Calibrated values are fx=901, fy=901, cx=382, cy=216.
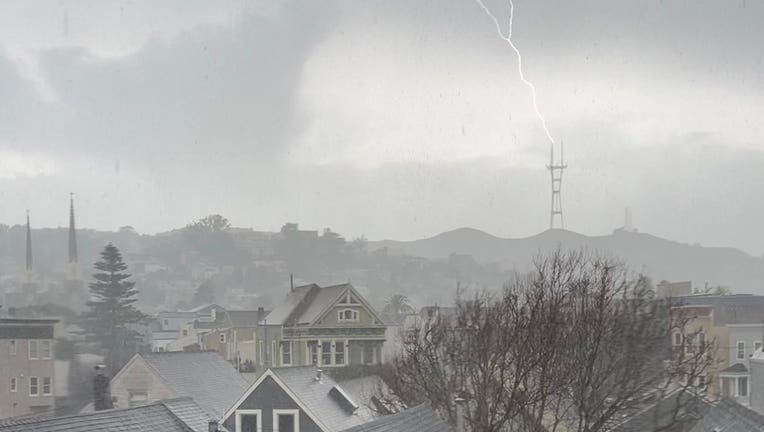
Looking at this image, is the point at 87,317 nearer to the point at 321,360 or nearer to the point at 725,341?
the point at 321,360

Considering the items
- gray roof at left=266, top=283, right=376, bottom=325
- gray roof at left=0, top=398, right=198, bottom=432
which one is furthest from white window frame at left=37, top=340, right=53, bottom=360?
gray roof at left=0, top=398, right=198, bottom=432

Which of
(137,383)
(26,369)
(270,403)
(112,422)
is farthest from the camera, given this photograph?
(26,369)

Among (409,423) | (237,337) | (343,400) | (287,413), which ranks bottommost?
(237,337)

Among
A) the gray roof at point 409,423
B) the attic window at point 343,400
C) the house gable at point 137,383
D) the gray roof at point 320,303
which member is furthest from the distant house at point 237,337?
the gray roof at point 409,423

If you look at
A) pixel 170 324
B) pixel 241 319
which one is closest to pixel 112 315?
pixel 241 319

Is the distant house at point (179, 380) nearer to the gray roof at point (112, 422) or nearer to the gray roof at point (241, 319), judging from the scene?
the gray roof at point (112, 422)

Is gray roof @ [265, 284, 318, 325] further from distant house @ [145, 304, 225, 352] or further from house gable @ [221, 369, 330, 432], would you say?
distant house @ [145, 304, 225, 352]

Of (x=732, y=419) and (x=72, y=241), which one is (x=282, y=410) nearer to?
(x=732, y=419)
